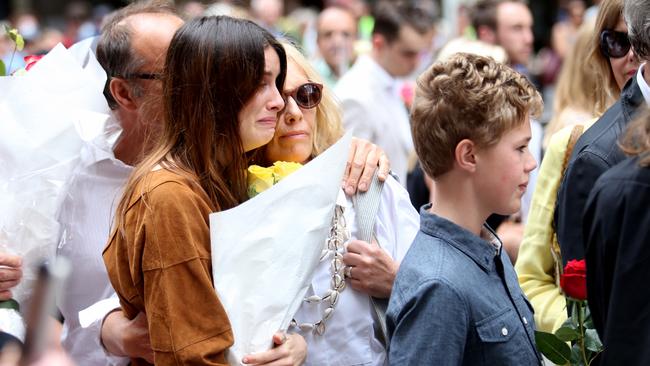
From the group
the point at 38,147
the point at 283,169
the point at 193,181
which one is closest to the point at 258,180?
the point at 283,169

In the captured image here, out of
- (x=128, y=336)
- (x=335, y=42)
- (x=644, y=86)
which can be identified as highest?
(x=644, y=86)

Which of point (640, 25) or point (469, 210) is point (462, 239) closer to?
point (469, 210)

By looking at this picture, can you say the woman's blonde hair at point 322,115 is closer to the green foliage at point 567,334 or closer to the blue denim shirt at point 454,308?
the blue denim shirt at point 454,308

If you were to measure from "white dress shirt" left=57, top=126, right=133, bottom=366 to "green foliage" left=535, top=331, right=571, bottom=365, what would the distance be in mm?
1434

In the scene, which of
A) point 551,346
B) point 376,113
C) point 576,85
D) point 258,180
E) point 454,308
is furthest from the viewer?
point 376,113

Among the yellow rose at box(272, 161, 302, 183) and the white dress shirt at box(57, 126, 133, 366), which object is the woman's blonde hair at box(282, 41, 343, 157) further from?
the white dress shirt at box(57, 126, 133, 366)

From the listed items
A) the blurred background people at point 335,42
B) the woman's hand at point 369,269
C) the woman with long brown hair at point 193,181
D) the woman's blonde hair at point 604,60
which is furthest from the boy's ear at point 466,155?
the blurred background people at point 335,42

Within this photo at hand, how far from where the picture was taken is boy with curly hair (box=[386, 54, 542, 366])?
2451 millimetres

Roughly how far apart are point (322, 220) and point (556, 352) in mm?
709

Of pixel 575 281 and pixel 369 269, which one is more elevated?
pixel 575 281

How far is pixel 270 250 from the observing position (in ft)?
8.53

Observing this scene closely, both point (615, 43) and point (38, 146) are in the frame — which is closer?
point (38, 146)

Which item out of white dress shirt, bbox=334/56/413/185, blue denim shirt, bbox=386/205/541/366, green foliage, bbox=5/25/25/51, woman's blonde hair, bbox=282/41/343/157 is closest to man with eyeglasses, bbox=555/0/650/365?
blue denim shirt, bbox=386/205/541/366

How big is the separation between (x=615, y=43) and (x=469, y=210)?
1.14 m
